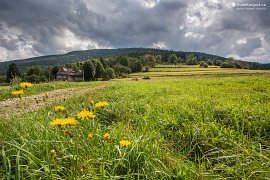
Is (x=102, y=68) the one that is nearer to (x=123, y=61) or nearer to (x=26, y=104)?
(x=123, y=61)

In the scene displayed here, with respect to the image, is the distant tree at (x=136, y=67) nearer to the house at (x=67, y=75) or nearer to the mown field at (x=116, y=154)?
the house at (x=67, y=75)

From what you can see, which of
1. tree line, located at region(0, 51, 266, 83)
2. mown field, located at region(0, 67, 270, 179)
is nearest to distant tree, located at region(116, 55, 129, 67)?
tree line, located at region(0, 51, 266, 83)

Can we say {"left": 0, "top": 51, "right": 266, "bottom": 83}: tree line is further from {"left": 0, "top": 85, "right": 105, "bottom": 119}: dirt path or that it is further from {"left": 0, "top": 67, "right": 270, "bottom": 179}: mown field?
{"left": 0, "top": 67, "right": 270, "bottom": 179}: mown field

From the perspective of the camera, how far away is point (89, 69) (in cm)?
7831

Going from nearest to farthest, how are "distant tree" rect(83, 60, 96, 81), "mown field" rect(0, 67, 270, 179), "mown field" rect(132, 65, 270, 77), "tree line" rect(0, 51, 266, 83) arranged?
"mown field" rect(0, 67, 270, 179), "mown field" rect(132, 65, 270, 77), "distant tree" rect(83, 60, 96, 81), "tree line" rect(0, 51, 266, 83)

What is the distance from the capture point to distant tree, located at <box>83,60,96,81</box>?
77562mm

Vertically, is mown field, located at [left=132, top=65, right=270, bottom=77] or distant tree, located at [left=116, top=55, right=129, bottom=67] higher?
distant tree, located at [left=116, top=55, right=129, bottom=67]

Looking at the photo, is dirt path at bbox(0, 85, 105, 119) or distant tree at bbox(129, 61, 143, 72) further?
distant tree at bbox(129, 61, 143, 72)

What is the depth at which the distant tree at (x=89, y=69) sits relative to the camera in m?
77.6

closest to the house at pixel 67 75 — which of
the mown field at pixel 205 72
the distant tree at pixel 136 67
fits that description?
the distant tree at pixel 136 67

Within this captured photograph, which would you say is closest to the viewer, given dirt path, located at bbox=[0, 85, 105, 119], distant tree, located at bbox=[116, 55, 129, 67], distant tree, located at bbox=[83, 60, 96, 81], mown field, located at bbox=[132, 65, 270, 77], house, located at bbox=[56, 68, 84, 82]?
dirt path, located at bbox=[0, 85, 105, 119]

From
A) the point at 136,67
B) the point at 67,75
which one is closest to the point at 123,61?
the point at 136,67

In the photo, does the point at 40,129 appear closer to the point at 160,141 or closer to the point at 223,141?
the point at 160,141

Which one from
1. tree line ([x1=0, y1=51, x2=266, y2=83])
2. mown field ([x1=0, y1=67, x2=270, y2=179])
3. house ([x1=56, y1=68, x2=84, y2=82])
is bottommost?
house ([x1=56, y1=68, x2=84, y2=82])
